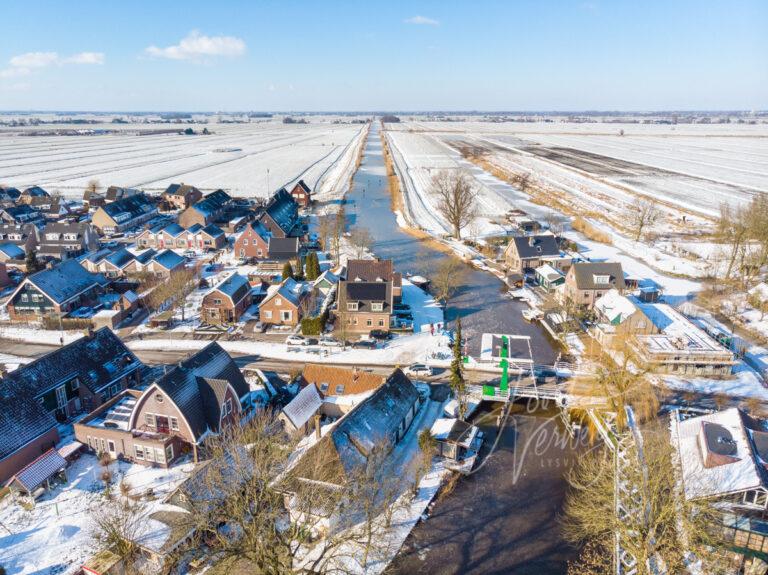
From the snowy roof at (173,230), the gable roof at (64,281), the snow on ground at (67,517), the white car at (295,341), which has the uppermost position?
the snowy roof at (173,230)

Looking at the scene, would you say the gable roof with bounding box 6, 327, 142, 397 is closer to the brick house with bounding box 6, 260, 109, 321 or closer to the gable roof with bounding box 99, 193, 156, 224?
the brick house with bounding box 6, 260, 109, 321

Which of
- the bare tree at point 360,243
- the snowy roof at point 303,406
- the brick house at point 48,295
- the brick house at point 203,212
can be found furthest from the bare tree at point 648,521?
the brick house at point 203,212

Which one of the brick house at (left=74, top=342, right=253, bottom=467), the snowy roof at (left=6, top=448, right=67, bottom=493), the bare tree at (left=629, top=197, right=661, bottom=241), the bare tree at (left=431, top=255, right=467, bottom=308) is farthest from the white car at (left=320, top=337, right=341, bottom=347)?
the bare tree at (left=629, top=197, right=661, bottom=241)

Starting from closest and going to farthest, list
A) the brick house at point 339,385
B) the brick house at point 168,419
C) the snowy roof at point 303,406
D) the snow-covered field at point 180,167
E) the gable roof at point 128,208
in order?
the brick house at point 168,419, the snowy roof at point 303,406, the brick house at point 339,385, the gable roof at point 128,208, the snow-covered field at point 180,167

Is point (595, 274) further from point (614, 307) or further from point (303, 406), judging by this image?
point (303, 406)

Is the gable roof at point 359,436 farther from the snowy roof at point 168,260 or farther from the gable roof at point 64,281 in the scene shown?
the snowy roof at point 168,260

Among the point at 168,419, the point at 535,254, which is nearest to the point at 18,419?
the point at 168,419

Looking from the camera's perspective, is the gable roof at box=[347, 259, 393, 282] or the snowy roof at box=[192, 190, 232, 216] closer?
the gable roof at box=[347, 259, 393, 282]
